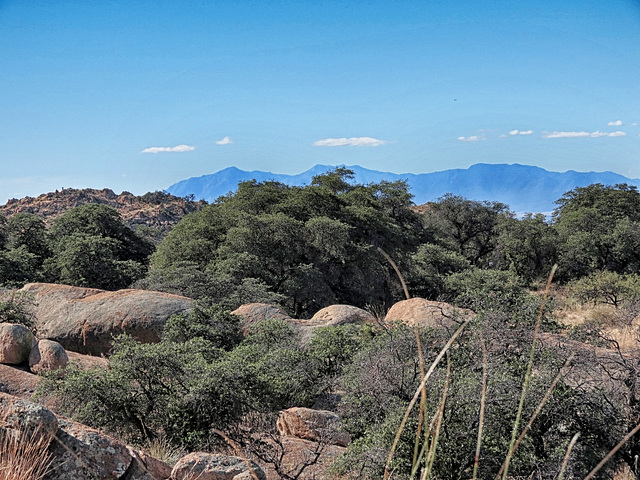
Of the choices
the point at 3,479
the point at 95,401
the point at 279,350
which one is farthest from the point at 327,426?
the point at 3,479

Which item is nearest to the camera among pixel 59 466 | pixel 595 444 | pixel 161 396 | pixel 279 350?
pixel 59 466

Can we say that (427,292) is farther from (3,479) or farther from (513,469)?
(3,479)

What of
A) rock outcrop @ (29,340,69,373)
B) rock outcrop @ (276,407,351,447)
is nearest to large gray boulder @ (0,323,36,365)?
rock outcrop @ (29,340,69,373)

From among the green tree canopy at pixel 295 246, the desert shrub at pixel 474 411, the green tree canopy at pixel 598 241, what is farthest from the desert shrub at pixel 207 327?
the green tree canopy at pixel 598 241

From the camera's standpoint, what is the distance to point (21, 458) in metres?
2.55

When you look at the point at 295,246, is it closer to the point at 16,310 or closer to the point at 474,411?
the point at 16,310

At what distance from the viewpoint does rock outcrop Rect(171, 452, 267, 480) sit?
3.75 metres

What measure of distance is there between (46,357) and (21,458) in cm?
697

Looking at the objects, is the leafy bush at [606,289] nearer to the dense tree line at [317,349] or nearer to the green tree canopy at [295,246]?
the dense tree line at [317,349]

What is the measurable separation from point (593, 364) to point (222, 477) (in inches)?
193

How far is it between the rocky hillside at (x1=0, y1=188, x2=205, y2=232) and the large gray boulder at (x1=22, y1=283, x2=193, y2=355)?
4147cm

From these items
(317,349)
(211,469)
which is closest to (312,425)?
(317,349)

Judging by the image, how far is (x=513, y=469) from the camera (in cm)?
468

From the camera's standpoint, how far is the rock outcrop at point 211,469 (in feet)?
12.3
